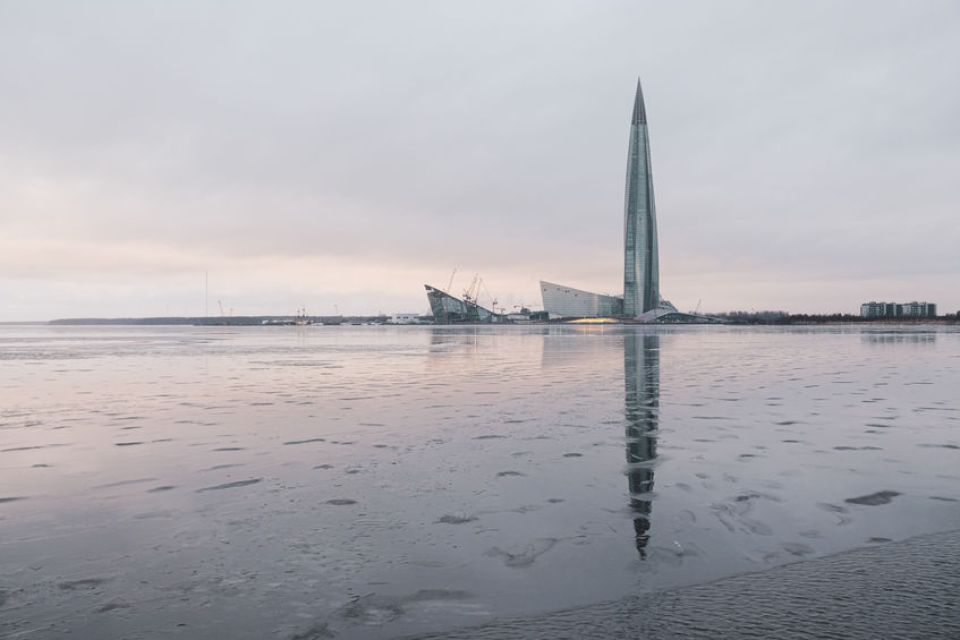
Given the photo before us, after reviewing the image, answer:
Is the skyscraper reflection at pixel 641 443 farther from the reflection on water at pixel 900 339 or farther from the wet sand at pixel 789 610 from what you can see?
the reflection on water at pixel 900 339

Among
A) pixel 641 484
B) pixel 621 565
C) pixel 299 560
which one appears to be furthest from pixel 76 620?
pixel 641 484

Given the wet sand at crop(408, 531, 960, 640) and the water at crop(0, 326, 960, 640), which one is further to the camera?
the water at crop(0, 326, 960, 640)

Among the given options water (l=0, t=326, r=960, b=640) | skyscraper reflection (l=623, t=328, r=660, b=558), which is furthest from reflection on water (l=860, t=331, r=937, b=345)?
water (l=0, t=326, r=960, b=640)

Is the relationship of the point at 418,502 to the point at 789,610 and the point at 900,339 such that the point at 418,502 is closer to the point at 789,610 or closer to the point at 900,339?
the point at 789,610

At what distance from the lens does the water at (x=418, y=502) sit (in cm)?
621

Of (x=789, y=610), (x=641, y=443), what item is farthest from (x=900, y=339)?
(x=789, y=610)

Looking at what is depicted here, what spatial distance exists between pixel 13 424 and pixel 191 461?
26.9ft

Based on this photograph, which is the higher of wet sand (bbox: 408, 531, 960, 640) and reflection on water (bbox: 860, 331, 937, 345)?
reflection on water (bbox: 860, 331, 937, 345)

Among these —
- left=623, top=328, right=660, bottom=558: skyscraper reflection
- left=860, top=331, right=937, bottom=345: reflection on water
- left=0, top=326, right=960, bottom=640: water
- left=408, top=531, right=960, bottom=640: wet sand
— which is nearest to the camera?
left=408, top=531, right=960, bottom=640: wet sand

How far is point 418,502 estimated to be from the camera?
A: 954 cm

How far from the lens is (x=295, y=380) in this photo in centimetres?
2905

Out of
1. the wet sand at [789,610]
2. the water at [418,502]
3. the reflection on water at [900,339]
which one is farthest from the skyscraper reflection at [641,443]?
the reflection on water at [900,339]

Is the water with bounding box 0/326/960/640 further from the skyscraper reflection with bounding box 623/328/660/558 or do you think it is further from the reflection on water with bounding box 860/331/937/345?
the reflection on water with bounding box 860/331/937/345

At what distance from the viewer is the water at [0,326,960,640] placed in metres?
6.21
